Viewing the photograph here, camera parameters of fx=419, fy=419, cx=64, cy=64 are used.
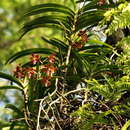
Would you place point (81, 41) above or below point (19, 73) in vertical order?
above

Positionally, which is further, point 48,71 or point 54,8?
point 54,8

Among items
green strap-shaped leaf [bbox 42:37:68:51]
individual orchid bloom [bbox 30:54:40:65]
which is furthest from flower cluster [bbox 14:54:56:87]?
green strap-shaped leaf [bbox 42:37:68:51]

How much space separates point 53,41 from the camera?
202cm

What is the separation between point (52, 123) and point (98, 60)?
35cm

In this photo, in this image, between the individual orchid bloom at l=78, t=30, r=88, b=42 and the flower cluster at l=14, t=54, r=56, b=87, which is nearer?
the flower cluster at l=14, t=54, r=56, b=87

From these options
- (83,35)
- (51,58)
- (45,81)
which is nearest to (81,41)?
(83,35)

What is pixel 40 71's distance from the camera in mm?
1900

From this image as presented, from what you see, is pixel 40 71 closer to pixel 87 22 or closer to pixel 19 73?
pixel 19 73

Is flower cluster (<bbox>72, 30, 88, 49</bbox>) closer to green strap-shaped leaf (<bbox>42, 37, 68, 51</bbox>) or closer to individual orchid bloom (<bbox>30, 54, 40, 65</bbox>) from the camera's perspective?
green strap-shaped leaf (<bbox>42, 37, 68, 51</bbox>)

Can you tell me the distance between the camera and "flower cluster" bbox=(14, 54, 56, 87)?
72.0 inches

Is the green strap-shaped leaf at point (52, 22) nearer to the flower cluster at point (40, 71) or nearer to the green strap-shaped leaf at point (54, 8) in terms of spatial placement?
the green strap-shaped leaf at point (54, 8)

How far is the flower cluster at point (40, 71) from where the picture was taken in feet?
6.00

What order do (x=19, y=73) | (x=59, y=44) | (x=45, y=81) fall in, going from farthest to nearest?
(x=59, y=44) → (x=19, y=73) → (x=45, y=81)

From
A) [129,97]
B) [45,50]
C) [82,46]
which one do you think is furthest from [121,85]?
[45,50]
